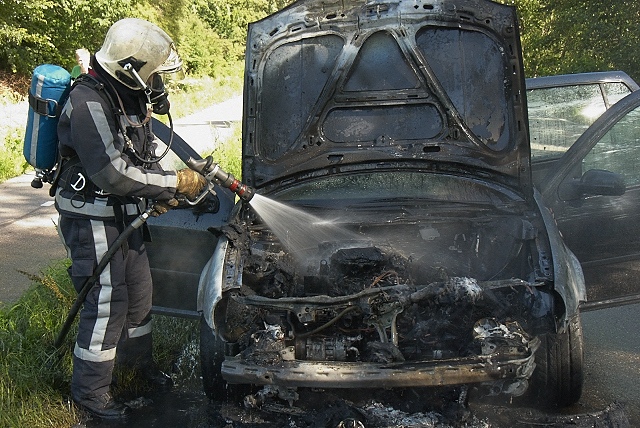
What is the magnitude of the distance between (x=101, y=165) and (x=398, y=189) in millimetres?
1910

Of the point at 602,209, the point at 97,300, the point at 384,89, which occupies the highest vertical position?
the point at 384,89

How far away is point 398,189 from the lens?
4258 mm

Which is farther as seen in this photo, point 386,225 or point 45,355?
point 45,355

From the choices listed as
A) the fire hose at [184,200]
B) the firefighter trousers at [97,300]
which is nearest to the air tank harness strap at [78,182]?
the firefighter trousers at [97,300]

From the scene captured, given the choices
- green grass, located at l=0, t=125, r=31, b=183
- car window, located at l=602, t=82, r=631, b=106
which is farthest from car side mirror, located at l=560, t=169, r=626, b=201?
green grass, located at l=0, t=125, r=31, b=183

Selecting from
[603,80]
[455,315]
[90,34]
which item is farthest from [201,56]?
[455,315]

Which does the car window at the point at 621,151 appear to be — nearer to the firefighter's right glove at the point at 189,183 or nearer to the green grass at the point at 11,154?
the firefighter's right glove at the point at 189,183

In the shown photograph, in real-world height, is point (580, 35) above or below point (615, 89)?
above

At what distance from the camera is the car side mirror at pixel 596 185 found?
3982 mm

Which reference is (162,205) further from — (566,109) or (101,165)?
(566,109)

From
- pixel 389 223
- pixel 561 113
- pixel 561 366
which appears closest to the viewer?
pixel 561 366

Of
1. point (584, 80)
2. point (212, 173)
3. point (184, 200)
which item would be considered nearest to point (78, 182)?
point (184, 200)

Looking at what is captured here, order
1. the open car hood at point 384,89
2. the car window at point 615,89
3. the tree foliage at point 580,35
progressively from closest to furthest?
the open car hood at point 384,89
the car window at point 615,89
the tree foliage at point 580,35

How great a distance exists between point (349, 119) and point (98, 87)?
172 cm
